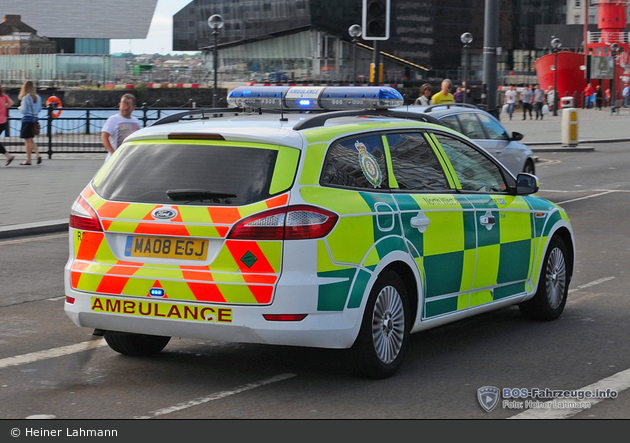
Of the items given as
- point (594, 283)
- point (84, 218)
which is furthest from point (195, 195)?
point (594, 283)

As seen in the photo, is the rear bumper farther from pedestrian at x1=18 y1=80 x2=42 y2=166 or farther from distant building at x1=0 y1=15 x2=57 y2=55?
distant building at x1=0 y1=15 x2=57 y2=55

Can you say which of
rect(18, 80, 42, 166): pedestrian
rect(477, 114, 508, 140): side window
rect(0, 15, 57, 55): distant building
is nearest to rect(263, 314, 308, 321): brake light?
rect(477, 114, 508, 140): side window

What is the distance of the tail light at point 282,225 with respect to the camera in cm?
544

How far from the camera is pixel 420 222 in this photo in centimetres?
621

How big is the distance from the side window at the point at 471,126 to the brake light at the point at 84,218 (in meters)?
9.56

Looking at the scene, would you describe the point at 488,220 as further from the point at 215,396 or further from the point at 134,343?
the point at 134,343

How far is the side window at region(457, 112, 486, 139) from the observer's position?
15.0m

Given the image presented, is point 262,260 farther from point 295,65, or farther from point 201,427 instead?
point 295,65

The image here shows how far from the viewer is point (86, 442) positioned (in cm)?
472

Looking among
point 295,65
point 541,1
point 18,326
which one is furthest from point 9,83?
point 18,326

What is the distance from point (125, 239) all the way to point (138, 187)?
0.32 m

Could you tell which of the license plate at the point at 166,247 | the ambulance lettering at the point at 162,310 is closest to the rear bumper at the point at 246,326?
the ambulance lettering at the point at 162,310

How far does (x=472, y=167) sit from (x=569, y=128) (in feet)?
78.3

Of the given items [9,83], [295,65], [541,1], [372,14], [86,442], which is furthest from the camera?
[541,1]
